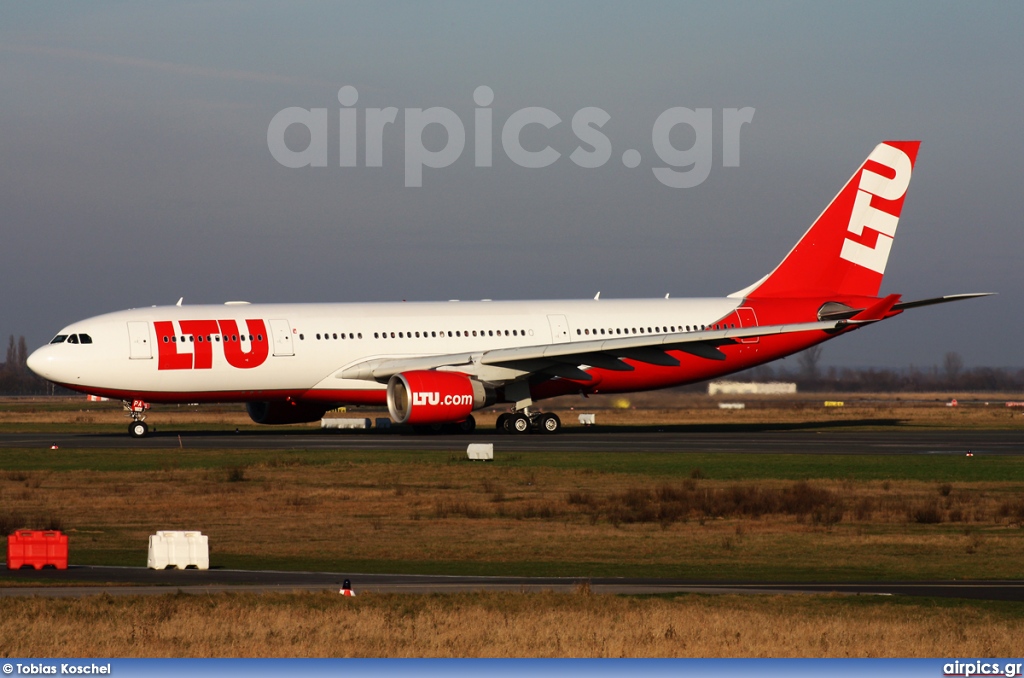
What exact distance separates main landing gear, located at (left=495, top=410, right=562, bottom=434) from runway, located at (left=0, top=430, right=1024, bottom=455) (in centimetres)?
37

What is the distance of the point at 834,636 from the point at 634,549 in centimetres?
988

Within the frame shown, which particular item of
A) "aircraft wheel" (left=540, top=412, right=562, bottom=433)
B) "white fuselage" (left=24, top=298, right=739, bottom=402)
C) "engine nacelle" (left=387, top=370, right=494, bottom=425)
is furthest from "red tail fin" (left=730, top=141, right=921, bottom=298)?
"engine nacelle" (left=387, top=370, right=494, bottom=425)

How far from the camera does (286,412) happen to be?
51.3 m

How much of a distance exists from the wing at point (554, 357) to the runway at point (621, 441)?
7.55 ft

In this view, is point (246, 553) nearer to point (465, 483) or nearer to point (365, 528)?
point (365, 528)

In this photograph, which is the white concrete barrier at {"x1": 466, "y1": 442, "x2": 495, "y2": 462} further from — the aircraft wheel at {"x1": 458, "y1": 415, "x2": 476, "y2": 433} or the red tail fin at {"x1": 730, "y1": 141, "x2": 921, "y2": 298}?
the red tail fin at {"x1": 730, "y1": 141, "x2": 921, "y2": 298}

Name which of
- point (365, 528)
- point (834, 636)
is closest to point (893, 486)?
point (365, 528)

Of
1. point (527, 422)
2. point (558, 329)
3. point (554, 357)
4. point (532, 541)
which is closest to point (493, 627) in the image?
point (532, 541)

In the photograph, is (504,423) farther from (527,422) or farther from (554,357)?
(554,357)

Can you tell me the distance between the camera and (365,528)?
2747cm

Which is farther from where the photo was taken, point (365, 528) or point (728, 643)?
point (365, 528)

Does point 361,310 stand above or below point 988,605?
above

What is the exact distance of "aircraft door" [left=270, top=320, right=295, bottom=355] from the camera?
1865 inches

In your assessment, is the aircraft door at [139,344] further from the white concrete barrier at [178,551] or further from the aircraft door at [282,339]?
the white concrete barrier at [178,551]
